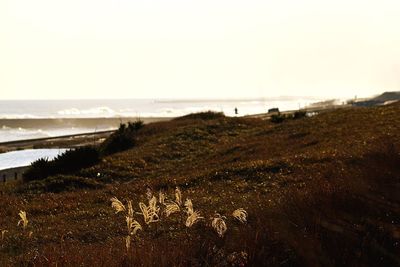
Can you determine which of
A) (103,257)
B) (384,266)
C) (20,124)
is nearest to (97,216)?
(103,257)

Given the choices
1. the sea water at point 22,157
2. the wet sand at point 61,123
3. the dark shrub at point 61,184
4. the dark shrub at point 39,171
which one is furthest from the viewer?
the wet sand at point 61,123

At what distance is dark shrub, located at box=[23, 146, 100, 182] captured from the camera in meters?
21.1

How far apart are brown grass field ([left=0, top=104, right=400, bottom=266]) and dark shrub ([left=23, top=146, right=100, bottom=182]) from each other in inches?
32.2

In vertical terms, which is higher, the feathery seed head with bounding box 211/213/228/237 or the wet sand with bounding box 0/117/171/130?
the feathery seed head with bounding box 211/213/228/237

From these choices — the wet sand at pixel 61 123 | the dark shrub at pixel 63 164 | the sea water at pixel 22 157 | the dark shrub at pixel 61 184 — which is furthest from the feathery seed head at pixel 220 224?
the wet sand at pixel 61 123

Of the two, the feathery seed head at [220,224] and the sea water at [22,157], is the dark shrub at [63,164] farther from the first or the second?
the feathery seed head at [220,224]

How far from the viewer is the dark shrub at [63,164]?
21.1m

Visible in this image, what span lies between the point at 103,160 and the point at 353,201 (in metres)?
16.1

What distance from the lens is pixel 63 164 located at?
71.6ft

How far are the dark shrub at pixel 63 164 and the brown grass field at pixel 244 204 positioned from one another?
0.82 metres

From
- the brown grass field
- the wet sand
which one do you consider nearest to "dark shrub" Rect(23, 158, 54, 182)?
the brown grass field

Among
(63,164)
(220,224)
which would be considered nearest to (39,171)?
(63,164)

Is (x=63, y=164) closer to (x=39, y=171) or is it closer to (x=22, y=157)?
(x=39, y=171)

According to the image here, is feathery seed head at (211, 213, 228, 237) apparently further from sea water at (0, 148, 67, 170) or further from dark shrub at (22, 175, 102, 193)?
sea water at (0, 148, 67, 170)
